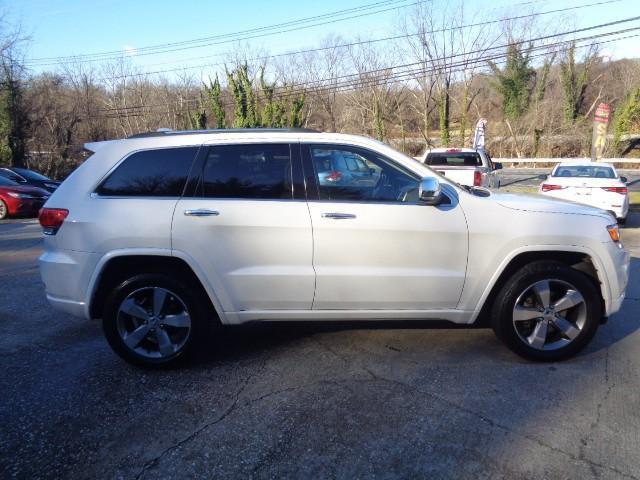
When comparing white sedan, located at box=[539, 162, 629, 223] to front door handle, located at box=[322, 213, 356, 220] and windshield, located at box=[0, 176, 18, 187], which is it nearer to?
front door handle, located at box=[322, 213, 356, 220]

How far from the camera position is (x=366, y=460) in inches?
103

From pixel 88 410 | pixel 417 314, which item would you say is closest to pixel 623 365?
pixel 417 314

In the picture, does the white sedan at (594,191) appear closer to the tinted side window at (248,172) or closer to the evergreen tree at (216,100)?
the tinted side window at (248,172)

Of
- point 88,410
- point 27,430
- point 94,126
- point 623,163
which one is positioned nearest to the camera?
point 27,430

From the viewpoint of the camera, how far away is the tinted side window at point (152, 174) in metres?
3.69

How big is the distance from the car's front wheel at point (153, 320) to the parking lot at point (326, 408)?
16 cm

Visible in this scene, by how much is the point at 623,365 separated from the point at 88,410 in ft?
13.0

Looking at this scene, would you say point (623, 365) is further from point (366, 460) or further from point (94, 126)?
point (94, 126)

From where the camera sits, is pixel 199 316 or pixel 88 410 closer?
pixel 88 410

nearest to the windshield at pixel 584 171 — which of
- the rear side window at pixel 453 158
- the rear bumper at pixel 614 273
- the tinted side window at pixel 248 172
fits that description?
the rear side window at pixel 453 158

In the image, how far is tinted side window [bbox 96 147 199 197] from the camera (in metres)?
3.69

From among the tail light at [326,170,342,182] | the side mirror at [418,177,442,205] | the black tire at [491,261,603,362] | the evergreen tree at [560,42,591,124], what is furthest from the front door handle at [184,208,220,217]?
the evergreen tree at [560,42,591,124]

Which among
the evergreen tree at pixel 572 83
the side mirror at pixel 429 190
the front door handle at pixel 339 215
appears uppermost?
the evergreen tree at pixel 572 83

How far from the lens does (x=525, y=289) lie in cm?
369
